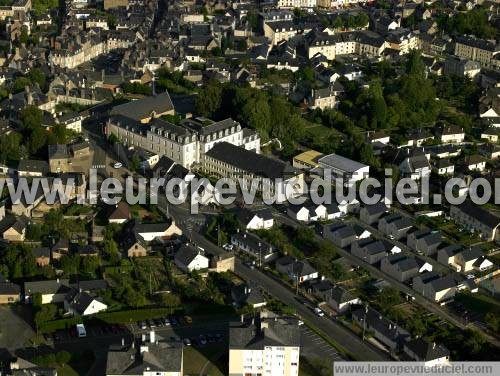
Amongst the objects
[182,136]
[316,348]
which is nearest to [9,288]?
[316,348]

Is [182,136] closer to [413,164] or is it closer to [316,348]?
[413,164]

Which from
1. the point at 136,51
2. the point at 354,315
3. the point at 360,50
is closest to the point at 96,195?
the point at 354,315

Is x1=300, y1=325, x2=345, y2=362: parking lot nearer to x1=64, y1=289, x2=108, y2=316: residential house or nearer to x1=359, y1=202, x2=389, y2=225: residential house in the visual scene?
x1=64, y1=289, x2=108, y2=316: residential house

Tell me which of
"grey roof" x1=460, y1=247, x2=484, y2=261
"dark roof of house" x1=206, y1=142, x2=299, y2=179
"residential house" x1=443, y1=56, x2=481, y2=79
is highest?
"residential house" x1=443, y1=56, x2=481, y2=79

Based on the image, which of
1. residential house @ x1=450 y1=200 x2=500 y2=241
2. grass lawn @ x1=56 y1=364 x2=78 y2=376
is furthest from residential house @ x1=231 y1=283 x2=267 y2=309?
residential house @ x1=450 y1=200 x2=500 y2=241

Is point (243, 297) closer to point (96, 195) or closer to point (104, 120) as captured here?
point (96, 195)

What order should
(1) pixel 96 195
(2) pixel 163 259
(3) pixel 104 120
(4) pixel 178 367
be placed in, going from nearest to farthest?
(4) pixel 178 367, (2) pixel 163 259, (1) pixel 96 195, (3) pixel 104 120
